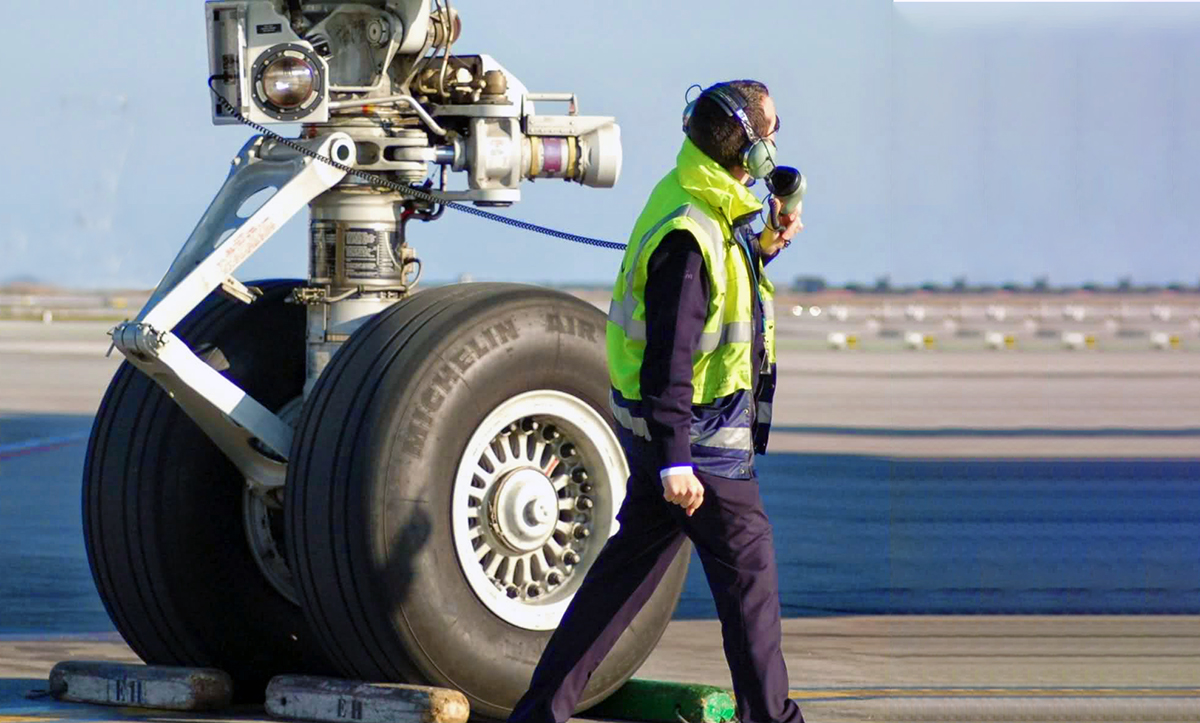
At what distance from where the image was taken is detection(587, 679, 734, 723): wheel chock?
645cm

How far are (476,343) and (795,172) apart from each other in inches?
49.5

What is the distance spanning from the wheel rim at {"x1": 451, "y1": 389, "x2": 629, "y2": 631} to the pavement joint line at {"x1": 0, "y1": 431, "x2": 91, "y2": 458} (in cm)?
1108

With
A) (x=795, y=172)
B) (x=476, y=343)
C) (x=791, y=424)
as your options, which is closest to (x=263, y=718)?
(x=476, y=343)

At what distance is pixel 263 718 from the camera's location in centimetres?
651

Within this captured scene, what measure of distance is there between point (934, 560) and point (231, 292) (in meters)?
5.38

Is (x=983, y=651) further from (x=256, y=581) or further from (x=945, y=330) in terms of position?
(x=945, y=330)

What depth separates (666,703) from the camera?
6574 mm

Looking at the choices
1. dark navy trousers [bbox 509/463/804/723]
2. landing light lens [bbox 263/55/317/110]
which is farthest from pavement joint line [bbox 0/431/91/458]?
dark navy trousers [bbox 509/463/804/723]

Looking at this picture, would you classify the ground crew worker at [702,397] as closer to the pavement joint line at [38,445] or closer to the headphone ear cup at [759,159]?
the headphone ear cup at [759,159]

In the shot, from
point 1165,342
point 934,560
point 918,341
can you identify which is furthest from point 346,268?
point 1165,342

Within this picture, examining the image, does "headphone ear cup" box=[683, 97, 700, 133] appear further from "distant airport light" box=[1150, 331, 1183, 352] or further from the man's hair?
"distant airport light" box=[1150, 331, 1183, 352]

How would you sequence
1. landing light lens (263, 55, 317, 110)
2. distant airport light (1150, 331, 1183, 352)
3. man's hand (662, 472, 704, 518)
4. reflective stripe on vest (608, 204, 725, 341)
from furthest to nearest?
distant airport light (1150, 331, 1183, 352), landing light lens (263, 55, 317, 110), reflective stripe on vest (608, 204, 725, 341), man's hand (662, 472, 704, 518)

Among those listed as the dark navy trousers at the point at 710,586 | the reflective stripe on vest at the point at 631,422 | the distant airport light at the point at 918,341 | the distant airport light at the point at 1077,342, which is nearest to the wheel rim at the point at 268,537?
the dark navy trousers at the point at 710,586

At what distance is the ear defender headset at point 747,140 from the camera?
18.0ft
